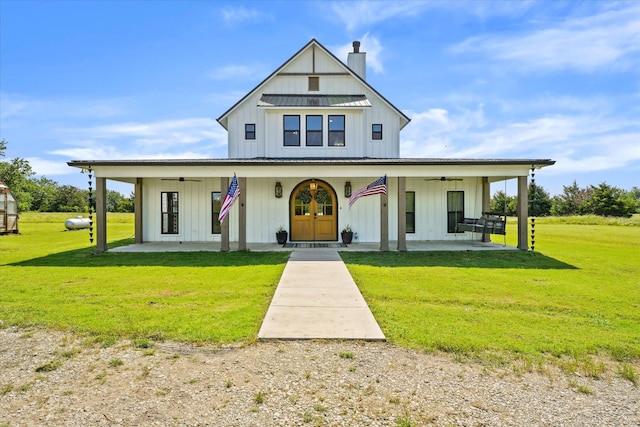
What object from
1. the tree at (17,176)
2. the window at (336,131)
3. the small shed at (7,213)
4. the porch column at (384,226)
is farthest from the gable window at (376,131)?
the tree at (17,176)

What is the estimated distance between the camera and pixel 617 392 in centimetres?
321

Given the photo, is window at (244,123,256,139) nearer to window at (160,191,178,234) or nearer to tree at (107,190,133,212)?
window at (160,191,178,234)

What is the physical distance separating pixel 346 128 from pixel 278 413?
528 inches

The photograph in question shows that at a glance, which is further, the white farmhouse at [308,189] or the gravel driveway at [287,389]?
the white farmhouse at [308,189]

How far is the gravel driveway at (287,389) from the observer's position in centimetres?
279

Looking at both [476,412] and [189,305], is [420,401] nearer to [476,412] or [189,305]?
[476,412]

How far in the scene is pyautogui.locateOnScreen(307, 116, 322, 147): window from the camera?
15008mm

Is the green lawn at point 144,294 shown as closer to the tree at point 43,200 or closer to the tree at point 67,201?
the tree at point 67,201

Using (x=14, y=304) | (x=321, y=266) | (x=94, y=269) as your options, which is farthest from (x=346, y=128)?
(x=14, y=304)

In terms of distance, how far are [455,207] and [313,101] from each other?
7581mm

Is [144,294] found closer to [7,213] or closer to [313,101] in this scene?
[313,101]

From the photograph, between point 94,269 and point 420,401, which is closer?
point 420,401

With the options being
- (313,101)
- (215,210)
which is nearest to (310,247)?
(215,210)

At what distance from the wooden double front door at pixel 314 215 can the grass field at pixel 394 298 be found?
340 centimetres
